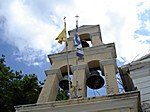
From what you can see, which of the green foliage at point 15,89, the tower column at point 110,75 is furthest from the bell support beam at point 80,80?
the green foliage at point 15,89

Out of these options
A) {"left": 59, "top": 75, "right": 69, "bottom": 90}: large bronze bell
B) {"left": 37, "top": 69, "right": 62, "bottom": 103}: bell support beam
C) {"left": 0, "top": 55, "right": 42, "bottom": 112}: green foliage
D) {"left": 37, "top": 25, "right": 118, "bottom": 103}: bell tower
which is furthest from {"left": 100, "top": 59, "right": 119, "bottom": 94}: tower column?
{"left": 0, "top": 55, "right": 42, "bottom": 112}: green foliage

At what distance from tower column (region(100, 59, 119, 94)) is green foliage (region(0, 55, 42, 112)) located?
6012mm

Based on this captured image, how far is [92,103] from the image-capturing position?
817 cm

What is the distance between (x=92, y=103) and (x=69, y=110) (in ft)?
2.19

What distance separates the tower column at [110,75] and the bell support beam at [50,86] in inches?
63.7

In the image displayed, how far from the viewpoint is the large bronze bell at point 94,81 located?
10.0 metres

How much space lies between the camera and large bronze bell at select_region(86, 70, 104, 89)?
395 inches

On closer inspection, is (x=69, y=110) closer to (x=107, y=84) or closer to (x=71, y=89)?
(x=71, y=89)

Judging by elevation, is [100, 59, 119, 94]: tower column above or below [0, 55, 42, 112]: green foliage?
below

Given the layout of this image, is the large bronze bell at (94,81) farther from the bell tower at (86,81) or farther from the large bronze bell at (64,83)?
the large bronze bell at (64,83)

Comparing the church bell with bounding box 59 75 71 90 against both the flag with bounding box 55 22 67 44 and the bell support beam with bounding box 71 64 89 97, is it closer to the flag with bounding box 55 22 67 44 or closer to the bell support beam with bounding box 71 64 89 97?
the bell support beam with bounding box 71 64 89 97

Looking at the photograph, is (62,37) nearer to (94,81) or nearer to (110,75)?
(94,81)

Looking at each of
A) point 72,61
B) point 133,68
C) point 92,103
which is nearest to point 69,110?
point 92,103

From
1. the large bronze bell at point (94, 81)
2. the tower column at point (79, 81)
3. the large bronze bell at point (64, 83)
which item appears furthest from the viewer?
the large bronze bell at point (64, 83)
